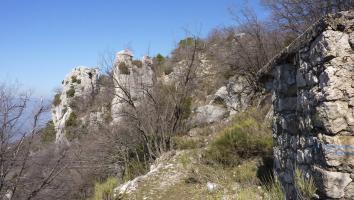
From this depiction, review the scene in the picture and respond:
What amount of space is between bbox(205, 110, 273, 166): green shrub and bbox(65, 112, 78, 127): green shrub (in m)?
14.3

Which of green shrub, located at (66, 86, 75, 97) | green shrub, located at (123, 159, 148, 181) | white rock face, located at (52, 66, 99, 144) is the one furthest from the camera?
green shrub, located at (66, 86, 75, 97)

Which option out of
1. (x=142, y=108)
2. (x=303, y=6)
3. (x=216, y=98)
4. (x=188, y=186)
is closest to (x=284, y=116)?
(x=188, y=186)

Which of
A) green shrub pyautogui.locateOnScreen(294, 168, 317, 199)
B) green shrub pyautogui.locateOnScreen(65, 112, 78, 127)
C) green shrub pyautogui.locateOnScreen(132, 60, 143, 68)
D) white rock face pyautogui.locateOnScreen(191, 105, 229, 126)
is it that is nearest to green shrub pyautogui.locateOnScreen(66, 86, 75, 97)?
green shrub pyautogui.locateOnScreen(65, 112, 78, 127)

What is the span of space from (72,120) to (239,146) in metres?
15.9

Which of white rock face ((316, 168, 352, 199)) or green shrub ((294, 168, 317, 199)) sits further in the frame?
green shrub ((294, 168, 317, 199))

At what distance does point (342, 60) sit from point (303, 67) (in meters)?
0.56

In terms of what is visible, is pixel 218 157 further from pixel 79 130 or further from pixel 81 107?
pixel 81 107

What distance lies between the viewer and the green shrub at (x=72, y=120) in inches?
801

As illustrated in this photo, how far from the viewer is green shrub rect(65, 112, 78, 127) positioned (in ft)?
66.7

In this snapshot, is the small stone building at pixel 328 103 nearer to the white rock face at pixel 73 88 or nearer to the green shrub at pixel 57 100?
the white rock face at pixel 73 88

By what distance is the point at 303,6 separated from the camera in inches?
367

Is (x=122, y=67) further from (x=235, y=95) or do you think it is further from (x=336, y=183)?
(x=336, y=183)

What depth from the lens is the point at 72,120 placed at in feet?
69.0

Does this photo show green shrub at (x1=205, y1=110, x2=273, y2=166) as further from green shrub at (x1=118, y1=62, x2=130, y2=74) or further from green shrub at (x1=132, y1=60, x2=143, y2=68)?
green shrub at (x1=132, y1=60, x2=143, y2=68)
